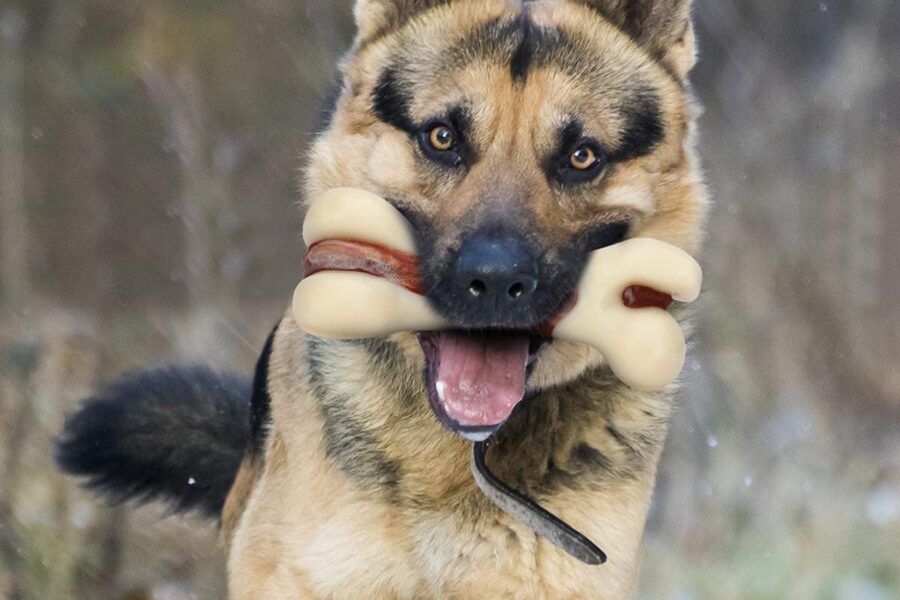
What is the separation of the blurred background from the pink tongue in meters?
2.46

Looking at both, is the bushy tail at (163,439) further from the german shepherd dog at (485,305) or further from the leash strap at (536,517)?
the leash strap at (536,517)

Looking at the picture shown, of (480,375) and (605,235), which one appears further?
(605,235)

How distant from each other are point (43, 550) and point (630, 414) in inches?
101

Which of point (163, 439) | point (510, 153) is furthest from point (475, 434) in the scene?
point (163, 439)

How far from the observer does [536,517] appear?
306 cm

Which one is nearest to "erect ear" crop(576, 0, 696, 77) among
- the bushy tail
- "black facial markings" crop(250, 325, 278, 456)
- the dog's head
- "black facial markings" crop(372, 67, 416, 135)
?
the dog's head

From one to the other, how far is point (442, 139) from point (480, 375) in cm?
62

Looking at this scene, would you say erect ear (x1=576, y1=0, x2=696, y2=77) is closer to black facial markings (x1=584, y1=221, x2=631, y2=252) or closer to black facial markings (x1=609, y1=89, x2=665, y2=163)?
black facial markings (x1=609, y1=89, x2=665, y2=163)

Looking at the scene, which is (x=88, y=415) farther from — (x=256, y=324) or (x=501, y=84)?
(x=256, y=324)

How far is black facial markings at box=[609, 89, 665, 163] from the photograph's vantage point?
3305mm

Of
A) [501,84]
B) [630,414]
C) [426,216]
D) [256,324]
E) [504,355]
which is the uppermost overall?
[501,84]

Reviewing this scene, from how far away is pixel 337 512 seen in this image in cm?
334

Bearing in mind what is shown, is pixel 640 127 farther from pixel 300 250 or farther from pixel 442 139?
pixel 300 250

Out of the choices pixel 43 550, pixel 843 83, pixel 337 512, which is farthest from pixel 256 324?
pixel 337 512
